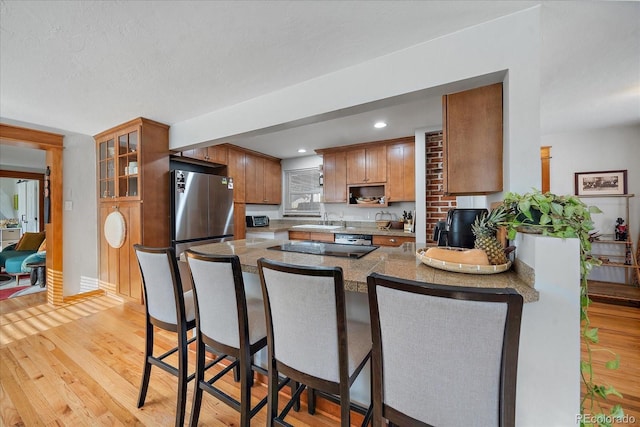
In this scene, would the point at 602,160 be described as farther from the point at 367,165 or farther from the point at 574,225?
the point at 574,225

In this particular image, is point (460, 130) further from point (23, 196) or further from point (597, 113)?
point (23, 196)

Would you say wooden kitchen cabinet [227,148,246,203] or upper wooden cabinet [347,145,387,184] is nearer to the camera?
upper wooden cabinet [347,145,387,184]

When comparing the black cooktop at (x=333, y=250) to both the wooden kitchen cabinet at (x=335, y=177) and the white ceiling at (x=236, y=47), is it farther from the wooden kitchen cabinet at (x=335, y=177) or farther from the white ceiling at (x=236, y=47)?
the wooden kitchen cabinet at (x=335, y=177)

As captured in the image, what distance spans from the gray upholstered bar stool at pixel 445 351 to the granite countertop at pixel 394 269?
0.28m

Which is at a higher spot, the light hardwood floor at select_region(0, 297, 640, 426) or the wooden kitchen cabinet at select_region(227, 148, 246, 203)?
the wooden kitchen cabinet at select_region(227, 148, 246, 203)

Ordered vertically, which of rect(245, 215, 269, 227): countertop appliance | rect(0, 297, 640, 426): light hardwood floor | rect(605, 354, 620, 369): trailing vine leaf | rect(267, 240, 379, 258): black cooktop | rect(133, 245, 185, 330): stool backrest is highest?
rect(245, 215, 269, 227): countertop appliance

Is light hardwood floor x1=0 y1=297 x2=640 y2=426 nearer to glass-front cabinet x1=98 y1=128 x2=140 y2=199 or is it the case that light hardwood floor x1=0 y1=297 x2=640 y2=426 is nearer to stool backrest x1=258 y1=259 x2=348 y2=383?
stool backrest x1=258 y1=259 x2=348 y2=383

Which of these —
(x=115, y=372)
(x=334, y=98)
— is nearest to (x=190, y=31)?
(x=334, y=98)

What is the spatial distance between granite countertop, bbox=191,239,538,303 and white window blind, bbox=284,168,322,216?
2972 millimetres

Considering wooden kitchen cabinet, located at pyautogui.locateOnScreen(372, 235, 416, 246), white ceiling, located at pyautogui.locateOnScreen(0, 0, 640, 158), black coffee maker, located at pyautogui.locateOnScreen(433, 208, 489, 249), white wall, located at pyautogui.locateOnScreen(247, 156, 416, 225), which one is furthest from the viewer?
white wall, located at pyautogui.locateOnScreen(247, 156, 416, 225)

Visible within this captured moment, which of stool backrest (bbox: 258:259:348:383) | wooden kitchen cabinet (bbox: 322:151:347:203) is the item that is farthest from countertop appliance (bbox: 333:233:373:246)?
stool backrest (bbox: 258:259:348:383)

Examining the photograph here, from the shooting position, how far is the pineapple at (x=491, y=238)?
1.13 m

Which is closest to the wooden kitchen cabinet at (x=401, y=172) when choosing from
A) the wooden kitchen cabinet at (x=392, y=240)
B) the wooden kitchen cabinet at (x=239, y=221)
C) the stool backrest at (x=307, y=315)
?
the wooden kitchen cabinet at (x=392, y=240)

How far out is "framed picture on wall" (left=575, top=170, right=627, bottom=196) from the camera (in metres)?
3.31
